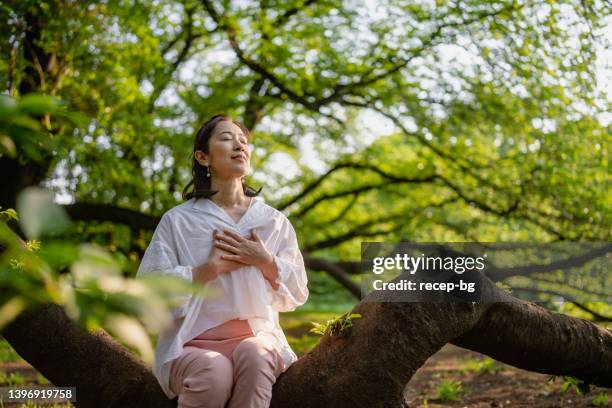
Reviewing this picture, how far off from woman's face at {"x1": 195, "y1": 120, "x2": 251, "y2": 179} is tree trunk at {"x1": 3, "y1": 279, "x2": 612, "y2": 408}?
34.8 inches

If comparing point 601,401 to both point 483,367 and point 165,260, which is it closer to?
point 483,367

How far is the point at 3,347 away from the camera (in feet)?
28.5

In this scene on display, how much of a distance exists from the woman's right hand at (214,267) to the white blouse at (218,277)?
0.12 feet

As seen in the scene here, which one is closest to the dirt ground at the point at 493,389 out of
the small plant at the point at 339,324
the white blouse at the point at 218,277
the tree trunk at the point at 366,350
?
the tree trunk at the point at 366,350

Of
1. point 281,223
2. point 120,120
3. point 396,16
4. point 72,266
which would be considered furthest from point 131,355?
point 396,16

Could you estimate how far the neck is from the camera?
334cm

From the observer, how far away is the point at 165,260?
9.91 ft

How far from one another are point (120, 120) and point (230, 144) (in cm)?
440

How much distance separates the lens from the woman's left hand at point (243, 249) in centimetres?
306

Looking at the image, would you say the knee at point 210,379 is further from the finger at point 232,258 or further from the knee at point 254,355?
the finger at point 232,258

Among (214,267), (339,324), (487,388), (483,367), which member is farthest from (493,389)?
(214,267)

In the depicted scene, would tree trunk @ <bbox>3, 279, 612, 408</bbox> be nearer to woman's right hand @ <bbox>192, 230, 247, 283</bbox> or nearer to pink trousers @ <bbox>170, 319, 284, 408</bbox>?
pink trousers @ <bbox>170, 319, 284, 408</bbox>

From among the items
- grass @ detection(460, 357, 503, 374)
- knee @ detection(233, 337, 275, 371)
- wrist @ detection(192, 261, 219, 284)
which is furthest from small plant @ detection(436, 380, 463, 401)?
wrist @ detection(192, 261, 219, 284)

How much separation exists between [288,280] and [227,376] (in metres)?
0.57
